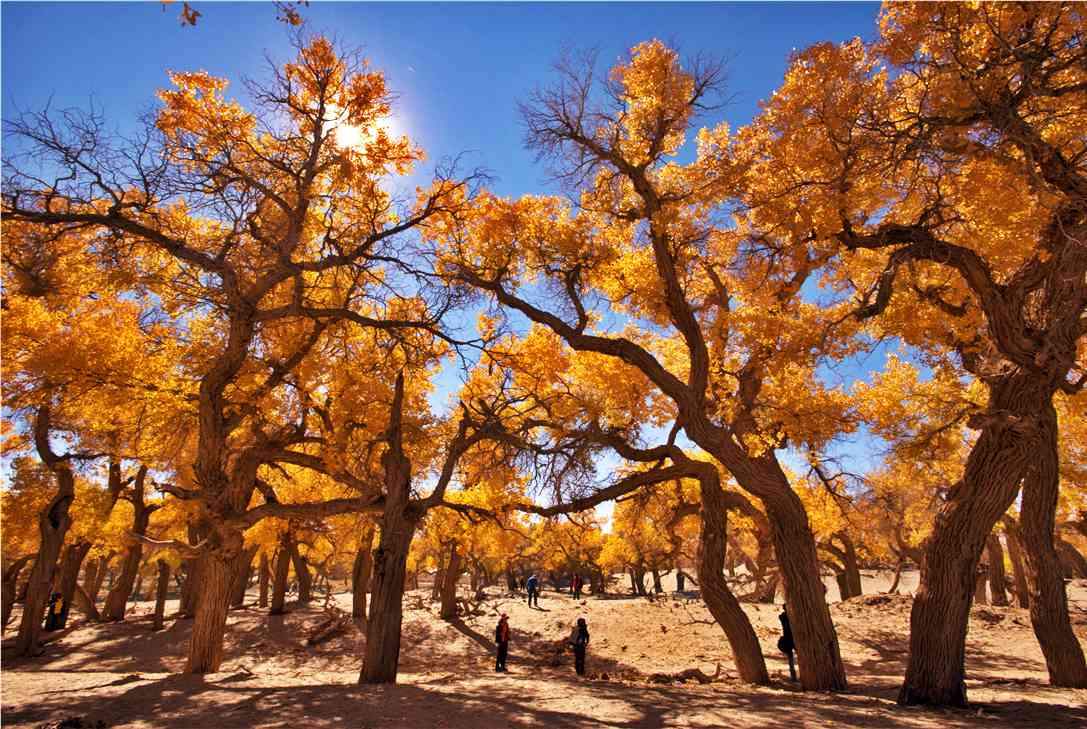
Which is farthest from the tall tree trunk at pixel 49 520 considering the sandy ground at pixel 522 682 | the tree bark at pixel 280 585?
the tree bark at pixel 280 585

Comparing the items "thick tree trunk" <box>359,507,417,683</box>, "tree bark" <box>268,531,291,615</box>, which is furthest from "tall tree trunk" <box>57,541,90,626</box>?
"thick tree trunk" <box>359,507,417,683</box>

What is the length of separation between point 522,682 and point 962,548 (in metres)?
7.31

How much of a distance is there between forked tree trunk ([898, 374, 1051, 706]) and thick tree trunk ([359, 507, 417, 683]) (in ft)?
25.4

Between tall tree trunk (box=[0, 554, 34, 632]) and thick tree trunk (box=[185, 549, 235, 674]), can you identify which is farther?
tall tree trunk (box=[0, 554, 34, 632])

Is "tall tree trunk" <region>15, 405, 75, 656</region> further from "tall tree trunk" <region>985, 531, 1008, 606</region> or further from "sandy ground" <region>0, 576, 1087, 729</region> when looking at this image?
"tall tree trunk" <region>985, 531, 1008, 606</region>

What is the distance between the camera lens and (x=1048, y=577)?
33.3ft

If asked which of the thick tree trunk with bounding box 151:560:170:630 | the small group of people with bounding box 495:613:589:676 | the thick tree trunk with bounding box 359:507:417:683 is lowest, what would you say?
the thick tree trunk with bounding box 151:560:170:630

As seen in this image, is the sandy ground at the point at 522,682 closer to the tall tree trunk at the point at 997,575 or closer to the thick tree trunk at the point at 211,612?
the thick tree trunk at the point at 211,612

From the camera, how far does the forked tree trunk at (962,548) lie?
24.5 feet

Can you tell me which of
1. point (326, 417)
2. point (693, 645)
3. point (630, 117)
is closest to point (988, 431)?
point (630, 117)

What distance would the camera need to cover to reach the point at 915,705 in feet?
24.3

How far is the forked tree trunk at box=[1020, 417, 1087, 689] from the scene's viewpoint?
9891 millimetres

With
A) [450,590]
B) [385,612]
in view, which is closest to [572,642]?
[385,612]

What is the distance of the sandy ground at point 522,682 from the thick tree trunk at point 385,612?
0.47 m
